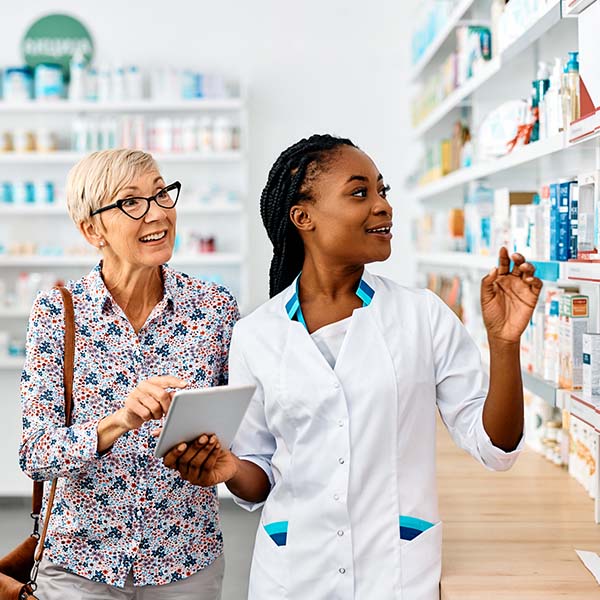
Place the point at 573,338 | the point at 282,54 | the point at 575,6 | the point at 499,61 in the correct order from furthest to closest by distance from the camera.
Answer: the point at 282,54 → the point at 499,61 → the point at 573,338 → the point at 575,6

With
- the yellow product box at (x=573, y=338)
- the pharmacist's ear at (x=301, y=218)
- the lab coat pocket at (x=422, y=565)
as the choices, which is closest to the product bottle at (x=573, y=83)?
the yellow product box at (x=573, y=338)

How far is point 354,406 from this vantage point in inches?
68.4

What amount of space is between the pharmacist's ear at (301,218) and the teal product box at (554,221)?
35.7 inches

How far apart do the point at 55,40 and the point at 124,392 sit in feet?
17.8

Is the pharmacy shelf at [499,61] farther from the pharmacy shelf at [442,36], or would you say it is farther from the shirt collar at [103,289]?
the shirt collar at [103,289]

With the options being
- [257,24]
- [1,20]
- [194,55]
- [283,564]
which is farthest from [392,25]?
[283,564]

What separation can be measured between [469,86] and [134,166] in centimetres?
226

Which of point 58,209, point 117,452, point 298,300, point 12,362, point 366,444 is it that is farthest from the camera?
point 58,209

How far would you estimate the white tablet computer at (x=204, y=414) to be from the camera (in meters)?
1.58

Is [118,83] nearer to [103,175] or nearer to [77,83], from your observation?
[77,83]

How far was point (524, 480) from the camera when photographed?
2.96 m

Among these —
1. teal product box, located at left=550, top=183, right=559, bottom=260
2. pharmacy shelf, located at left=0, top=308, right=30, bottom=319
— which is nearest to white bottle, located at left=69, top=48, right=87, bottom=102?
pharmacy shelf, located at left=0, top=308, right=30, bottom=319

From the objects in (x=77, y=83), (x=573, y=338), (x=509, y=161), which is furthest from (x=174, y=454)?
(x=77, y=83)

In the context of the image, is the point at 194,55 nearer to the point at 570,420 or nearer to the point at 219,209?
the point at 219,209
